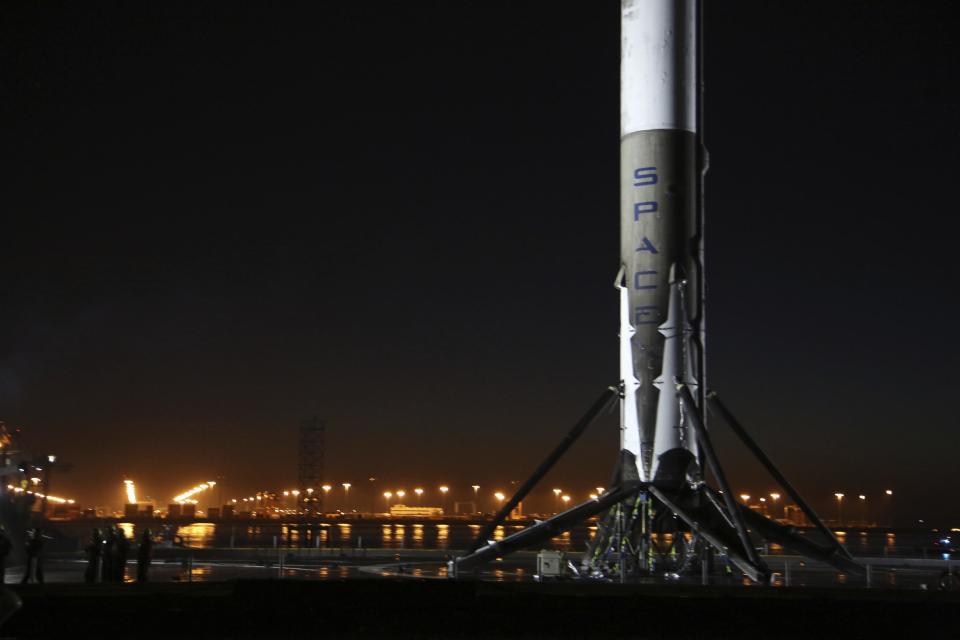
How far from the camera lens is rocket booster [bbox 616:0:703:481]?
30.7 meters

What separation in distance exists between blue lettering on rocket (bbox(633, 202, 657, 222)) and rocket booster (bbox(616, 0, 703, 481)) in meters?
0.03

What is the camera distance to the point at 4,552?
20.4 meters

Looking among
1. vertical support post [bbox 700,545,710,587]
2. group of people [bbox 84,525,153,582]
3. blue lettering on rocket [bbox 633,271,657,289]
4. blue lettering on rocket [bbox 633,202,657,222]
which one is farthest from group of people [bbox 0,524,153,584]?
blue lettering on rocket [bbox 633,202,657,222]

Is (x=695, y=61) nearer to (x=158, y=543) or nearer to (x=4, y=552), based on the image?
(x=4, y=552)

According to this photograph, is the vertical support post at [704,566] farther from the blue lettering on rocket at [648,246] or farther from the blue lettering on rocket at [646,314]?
the blue lettering on rocket at [648,246]

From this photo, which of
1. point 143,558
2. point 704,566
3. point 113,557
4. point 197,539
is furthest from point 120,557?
point 197,539

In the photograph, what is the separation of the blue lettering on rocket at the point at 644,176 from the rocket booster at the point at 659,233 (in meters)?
0.03

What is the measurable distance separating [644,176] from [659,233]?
1617mm

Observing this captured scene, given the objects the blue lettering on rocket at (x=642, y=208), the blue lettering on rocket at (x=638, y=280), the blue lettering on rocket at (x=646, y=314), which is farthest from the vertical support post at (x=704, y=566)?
the blue lettering on rocket at (x=642, y=208)

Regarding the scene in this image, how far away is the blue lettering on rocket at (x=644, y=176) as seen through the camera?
30922 millimetres

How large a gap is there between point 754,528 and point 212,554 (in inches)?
832

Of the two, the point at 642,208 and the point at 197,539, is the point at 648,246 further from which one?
the point at 197,539

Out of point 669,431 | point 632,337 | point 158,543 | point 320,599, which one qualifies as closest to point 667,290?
point 632,337

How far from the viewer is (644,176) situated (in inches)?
1222
